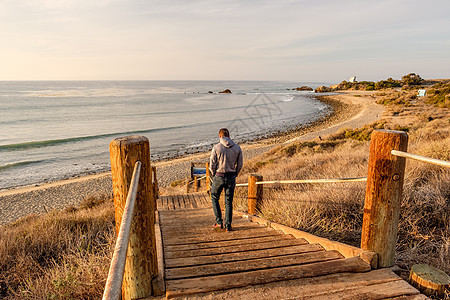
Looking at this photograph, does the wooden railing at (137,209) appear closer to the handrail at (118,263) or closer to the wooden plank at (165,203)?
the handrail at (118,263)

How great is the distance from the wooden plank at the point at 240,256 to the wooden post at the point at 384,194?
0.65 meters

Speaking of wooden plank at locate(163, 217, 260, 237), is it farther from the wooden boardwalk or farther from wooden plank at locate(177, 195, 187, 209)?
wooden plank at locate(177, 195, 187, 209)

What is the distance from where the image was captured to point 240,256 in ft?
9.87

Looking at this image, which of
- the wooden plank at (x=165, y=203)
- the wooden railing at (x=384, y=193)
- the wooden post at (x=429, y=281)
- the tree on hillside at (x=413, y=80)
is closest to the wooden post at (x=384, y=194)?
the wooden railing at (x=384, y=193)

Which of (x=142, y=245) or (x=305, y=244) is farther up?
(x=142, y=245)

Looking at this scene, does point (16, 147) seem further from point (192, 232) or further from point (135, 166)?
point (135, 166)

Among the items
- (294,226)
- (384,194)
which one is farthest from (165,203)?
(384,194)

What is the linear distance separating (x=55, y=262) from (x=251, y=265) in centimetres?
287

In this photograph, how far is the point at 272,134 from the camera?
29984mm

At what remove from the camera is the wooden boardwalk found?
7.29 feet

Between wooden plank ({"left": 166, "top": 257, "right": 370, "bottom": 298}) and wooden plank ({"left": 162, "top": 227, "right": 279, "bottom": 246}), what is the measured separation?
4.22 ft

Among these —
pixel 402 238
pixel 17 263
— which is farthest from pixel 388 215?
pixel 17 263

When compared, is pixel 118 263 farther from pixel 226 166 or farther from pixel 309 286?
pixel 226 166

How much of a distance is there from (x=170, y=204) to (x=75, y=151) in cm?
1878
